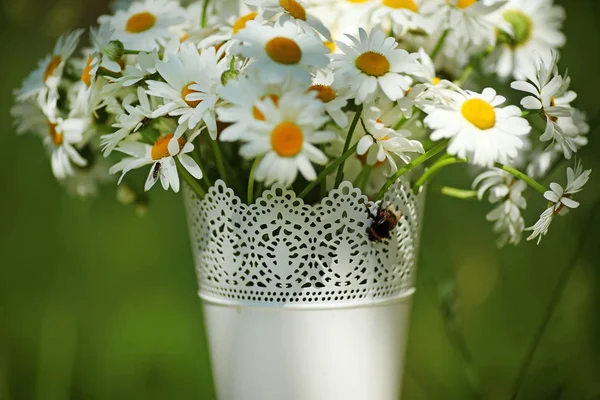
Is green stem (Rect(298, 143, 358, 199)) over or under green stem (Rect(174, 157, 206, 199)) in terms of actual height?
over

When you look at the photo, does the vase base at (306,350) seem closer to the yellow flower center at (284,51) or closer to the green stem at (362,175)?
the green stem at (362,175)

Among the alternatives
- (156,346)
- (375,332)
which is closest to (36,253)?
(156,346)

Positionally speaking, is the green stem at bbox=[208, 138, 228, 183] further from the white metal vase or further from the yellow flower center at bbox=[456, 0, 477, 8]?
the yellow flower center at bbox=[456, 0, 477, 8]

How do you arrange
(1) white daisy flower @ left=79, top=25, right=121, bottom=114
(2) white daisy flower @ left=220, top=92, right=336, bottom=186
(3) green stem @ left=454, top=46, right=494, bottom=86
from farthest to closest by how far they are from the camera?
(3) green stem @ left=454, top=46, right=494, bottom=86 → (1) white daisy flower @ left=79, top=25, right=121, bottom=114 → (2) white daisy flower @ left=220, top=92, right=336, bottom=186

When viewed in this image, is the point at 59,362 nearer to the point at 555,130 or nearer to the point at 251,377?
the point at 251,377

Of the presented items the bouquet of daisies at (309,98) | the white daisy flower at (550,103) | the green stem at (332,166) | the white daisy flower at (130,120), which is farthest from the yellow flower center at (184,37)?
the white daisy flower at (550,103)

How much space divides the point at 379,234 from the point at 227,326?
0.17 meters

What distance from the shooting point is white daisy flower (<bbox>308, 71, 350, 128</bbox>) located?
1.64 feet

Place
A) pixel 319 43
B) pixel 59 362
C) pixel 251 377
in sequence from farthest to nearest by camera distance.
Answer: pixel 59 362
pixel 251 377
pixel 319 43

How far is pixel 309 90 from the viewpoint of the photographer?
0.52 meters

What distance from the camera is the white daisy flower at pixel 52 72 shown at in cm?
61

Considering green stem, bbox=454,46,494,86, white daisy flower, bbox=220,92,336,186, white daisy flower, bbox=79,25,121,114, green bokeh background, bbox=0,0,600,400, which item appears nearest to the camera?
white daisy flower, bbox=220,92,336,186

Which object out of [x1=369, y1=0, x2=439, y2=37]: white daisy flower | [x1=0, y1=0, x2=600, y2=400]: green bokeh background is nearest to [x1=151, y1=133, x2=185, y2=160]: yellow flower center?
[x1=369, y1=0, x2=439, y2=37]: white daisy flower

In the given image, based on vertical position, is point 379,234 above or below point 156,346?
above
